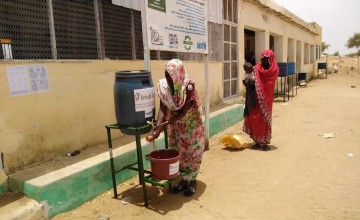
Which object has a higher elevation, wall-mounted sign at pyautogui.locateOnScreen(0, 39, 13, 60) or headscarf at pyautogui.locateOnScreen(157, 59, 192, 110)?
wall-mounted sign at pyautogui.locateOnScreen(0, 39, 13, 60)

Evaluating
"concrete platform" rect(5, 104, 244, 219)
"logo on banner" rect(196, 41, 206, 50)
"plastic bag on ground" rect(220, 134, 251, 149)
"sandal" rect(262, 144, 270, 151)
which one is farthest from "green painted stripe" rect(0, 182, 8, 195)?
"sandal" rect(262, 144, 270, 151)

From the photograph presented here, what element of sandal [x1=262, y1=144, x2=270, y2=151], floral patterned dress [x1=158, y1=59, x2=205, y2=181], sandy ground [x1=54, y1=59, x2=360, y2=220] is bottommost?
sandy ground [x1=54, y1=59, x2=360, y2=220]

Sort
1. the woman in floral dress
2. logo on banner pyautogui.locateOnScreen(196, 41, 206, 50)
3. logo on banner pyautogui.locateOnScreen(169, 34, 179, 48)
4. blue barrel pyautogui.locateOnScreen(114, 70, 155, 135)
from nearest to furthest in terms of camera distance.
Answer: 1. blue barrel pyautogui.locateOnScreen(114, 70, 155, 135)
2. the woman in floral dress
3. logo on banner pyautogui.locateOnScreen(169, 34, 179, 48)
4. logo on banner pyautogui.locateOnScreen(196, 41, 206, 50)

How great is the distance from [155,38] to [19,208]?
7.17 ft

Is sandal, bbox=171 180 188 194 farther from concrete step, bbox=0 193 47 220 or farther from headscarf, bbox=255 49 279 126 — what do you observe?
headscarf, bbox=255 49 279 126

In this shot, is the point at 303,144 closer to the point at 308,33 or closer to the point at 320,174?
the point at 320,174

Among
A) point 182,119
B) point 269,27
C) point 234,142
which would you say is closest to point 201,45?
point 234,142

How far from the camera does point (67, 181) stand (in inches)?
113

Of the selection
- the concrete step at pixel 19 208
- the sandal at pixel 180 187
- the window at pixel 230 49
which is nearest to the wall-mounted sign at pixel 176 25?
the sandal at pixel 180 187

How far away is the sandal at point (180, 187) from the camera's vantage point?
341 centimetres

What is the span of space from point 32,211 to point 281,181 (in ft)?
8.86

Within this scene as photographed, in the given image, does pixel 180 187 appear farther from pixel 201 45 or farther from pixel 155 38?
pixel 201 45

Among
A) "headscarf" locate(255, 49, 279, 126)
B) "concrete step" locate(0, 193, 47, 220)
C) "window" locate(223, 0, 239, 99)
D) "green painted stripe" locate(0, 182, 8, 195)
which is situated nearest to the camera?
"concrete step" locate(0, 193, 47, 220)

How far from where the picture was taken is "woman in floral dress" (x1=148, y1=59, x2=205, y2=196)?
9.89 feet
